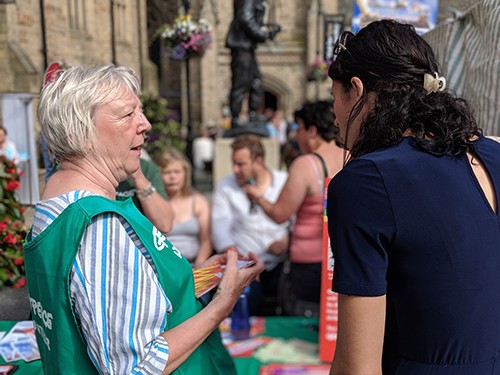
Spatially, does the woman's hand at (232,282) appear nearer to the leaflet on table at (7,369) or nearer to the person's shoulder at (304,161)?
the leaflet on table at (7,369)

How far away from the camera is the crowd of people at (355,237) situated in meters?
1.06

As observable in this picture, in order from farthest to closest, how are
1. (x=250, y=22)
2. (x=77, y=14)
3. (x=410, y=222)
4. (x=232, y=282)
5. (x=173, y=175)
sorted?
(x=250, y=22) < (x=173, y=175) < (x=77, y=14) < (x=232, y=282) < (x=410, y=222)

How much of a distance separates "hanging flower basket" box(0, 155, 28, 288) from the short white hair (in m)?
1.03

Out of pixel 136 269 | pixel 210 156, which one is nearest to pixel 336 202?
pixel 136 269

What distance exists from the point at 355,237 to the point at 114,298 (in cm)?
58

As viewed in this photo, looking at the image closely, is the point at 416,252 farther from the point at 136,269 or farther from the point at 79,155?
the point at 79,155

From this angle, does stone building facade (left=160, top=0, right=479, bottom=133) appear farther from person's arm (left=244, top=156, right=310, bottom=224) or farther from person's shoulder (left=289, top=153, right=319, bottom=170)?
person's shoulder (left=289, top=153, right=319, bottom=170)

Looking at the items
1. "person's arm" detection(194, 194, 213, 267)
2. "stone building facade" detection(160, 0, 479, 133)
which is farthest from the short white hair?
"stone building facade" detection(160, 0, 479, 133)

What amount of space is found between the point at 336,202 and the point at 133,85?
2.29ft

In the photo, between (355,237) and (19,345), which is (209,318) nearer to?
(355,237)

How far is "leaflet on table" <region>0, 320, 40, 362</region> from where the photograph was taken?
187 centimetres

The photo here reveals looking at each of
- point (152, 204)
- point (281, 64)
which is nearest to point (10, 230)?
point (152, 204)

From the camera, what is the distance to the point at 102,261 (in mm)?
1168

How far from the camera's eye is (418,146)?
3.64 feet
